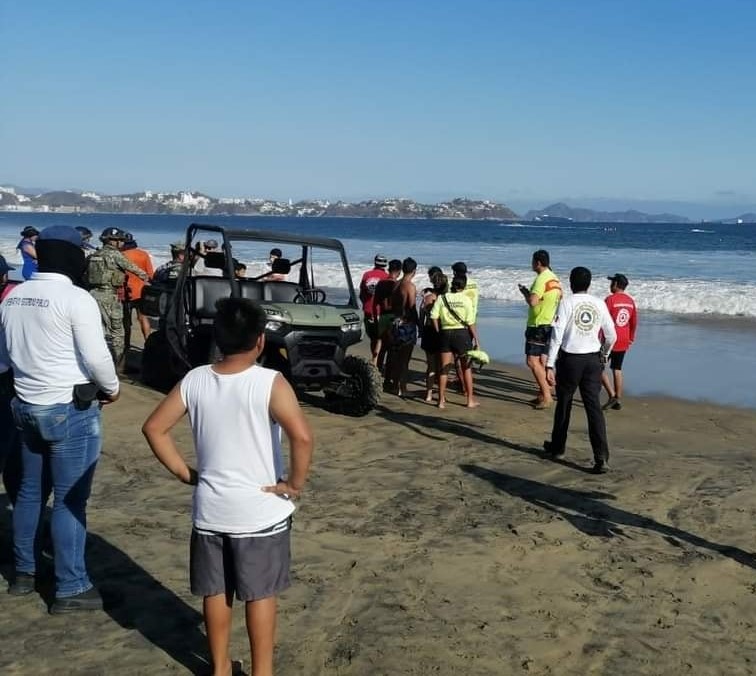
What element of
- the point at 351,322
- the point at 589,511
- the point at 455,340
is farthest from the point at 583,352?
the point at 351,322

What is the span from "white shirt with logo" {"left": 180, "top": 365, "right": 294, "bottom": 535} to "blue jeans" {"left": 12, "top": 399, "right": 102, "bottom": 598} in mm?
1008

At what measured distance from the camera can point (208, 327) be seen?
850 centimetres

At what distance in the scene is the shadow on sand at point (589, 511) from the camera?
5172 millimetres

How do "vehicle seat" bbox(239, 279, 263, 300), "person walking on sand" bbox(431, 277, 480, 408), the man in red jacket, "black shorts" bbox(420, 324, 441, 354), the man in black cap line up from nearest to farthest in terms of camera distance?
the man in black cap
"vehicle seat" bbox(239, 279, 263, 300)
"person walking on sand" bbox(431, 277, 480, 408)
"black shorts" bbox(420, 324, 441, 354)
the man in red jacket

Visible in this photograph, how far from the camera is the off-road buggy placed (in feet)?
26.4

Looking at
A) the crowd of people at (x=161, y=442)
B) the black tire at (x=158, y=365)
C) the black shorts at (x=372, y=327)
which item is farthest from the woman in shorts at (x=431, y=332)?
the crowd of people at (x=161, y=442)

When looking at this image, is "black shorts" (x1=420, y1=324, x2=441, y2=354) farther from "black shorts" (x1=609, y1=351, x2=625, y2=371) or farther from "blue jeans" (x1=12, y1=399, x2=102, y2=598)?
"blue jeans" (x1=12, y1=399, x2=102, y2=598)

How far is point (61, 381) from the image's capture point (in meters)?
3.83

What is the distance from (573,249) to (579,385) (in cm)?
5153

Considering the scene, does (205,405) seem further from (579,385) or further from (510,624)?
(579,385)

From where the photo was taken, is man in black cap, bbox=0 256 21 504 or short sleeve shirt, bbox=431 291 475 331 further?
short sleeve shirt, bbox=431 291 475 331

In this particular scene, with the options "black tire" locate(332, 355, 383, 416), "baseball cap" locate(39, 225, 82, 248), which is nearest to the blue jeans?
"baseball cap" locate(39, 225, 82, 248)

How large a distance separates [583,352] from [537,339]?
249 centimetres

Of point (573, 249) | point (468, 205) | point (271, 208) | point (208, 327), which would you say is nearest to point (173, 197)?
point (271, 208)
